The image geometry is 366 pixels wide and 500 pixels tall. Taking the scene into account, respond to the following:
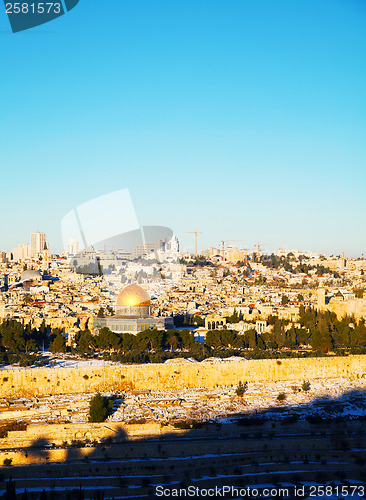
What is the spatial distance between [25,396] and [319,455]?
786cm

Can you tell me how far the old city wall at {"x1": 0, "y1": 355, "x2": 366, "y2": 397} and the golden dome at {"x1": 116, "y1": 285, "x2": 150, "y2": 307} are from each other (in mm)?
7101

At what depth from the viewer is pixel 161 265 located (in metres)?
57.9

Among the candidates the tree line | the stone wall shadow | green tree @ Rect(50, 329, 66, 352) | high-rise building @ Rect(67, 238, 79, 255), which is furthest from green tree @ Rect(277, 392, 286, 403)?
high-rise building @ Rect(67, 238, 79, 255)

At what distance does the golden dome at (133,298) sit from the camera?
84.4ft

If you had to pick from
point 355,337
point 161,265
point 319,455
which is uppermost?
point 161,265

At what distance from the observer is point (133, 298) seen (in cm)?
2572

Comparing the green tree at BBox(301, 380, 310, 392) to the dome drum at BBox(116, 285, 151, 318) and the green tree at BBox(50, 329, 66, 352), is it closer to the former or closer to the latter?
the green tree at BBox(50, 329, 66, 352)

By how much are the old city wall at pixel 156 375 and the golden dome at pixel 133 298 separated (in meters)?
7.10

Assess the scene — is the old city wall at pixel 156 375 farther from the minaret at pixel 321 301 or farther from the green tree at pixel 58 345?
the minaret at pixel 321 301

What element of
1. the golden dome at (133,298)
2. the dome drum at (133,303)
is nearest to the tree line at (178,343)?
the dome drum at (133,303)

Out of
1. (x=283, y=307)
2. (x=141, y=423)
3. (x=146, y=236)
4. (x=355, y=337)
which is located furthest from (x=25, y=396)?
(x=146, y=236)

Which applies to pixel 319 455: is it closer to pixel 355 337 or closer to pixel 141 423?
pixel 141 423

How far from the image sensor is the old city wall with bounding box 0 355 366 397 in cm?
1802

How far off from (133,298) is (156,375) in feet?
24.1
